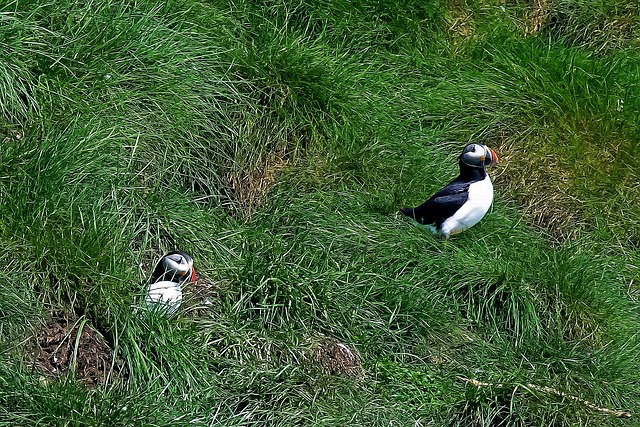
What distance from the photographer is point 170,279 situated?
170 inches

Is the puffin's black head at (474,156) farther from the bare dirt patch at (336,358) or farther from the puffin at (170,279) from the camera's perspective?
the puffin at (170,279)

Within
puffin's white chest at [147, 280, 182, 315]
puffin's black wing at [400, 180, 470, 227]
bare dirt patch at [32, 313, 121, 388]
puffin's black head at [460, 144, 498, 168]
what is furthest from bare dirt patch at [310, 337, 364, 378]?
puffin's black head at [460, 144, 498, 168]

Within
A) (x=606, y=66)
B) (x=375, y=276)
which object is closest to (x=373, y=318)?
(x=375, y=276)

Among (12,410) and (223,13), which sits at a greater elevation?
(223,13)

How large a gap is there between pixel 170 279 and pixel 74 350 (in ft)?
1.88

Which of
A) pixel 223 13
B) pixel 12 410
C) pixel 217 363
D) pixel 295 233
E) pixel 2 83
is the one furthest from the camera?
pixel 223 13

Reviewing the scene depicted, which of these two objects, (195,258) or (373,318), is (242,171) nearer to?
(195,258)

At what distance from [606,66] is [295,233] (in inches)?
102

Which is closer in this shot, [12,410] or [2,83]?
[12,410]

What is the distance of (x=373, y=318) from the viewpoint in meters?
4.62

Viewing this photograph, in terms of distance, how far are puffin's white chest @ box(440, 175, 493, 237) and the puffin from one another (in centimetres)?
137

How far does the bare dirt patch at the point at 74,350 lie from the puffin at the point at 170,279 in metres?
0.27

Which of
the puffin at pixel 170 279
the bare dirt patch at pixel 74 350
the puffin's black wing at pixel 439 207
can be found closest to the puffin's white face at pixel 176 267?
the puffin at pixel 170 279

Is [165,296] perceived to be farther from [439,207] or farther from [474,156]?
[474,156]
